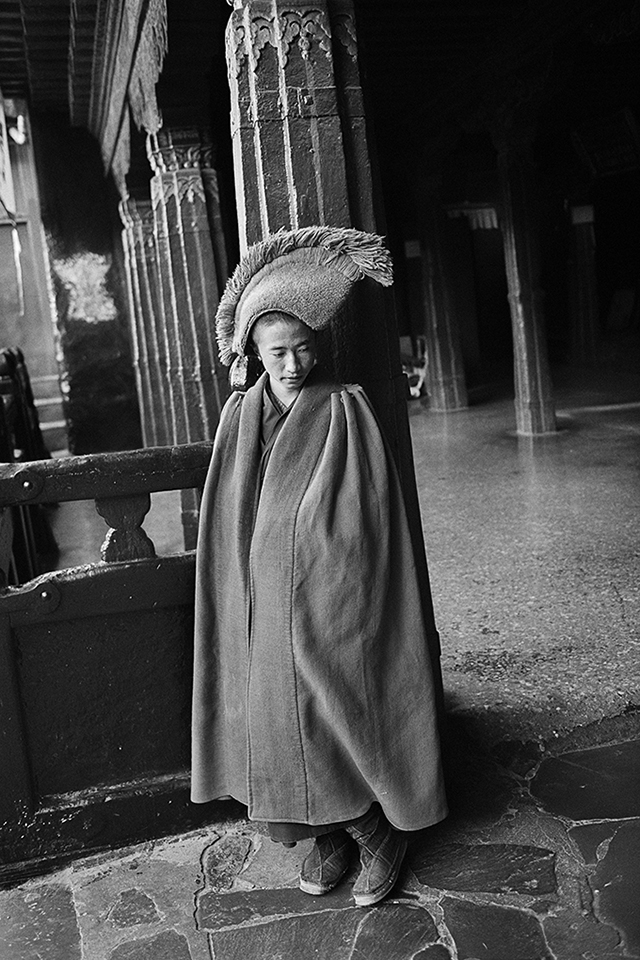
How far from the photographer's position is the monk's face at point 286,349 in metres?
2.47

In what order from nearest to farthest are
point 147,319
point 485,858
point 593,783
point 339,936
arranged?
point 339,936
point 485,858
point 593,783
point 147,319

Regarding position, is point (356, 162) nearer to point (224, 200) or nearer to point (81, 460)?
point (81, 460)

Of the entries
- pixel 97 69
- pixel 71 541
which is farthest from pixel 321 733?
pixel 97 69

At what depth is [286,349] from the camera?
8.16ft

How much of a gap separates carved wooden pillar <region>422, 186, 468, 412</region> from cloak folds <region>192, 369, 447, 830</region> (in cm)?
967

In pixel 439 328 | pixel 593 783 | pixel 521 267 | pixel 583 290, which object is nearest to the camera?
pixel 593 783

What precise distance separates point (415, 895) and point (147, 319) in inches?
361

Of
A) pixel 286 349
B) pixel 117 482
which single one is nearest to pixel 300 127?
pixel 286 349

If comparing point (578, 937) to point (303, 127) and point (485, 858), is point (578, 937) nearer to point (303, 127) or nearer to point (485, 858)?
point (485, 858)

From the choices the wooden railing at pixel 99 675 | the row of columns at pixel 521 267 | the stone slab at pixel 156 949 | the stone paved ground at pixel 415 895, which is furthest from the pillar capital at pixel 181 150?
the stone slab at pixel 156 949

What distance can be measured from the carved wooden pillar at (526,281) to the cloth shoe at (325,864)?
23.9 feet

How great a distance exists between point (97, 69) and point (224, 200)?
3.65 meters

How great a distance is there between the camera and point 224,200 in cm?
1198

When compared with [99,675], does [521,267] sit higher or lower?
higher
